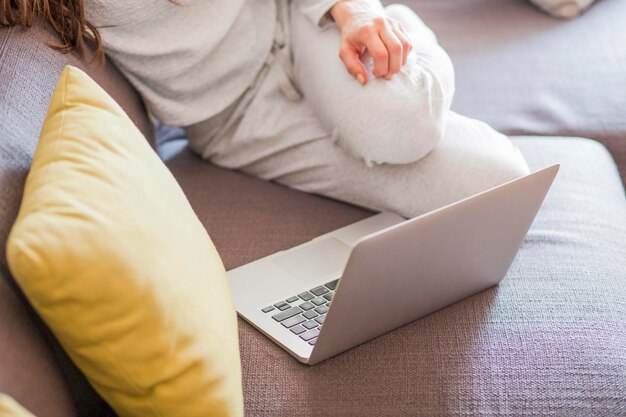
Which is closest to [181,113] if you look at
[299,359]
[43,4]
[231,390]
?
[43,4]

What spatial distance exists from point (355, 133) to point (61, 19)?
1.46ft

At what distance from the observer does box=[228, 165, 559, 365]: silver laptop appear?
2.91ft

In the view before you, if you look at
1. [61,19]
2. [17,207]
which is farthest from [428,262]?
[61,19]

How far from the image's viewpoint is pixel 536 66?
5.45ft

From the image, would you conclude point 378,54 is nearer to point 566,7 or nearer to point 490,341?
point 490,341

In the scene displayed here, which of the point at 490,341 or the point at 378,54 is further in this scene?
the point at 378,54

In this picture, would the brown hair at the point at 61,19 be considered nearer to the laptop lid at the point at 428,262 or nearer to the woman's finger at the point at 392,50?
Answer: the woman's finger at the point at 392,50

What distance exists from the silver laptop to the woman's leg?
18cm

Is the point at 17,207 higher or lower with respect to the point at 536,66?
higher

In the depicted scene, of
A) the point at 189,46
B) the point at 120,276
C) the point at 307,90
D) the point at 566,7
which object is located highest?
the point at 120,276

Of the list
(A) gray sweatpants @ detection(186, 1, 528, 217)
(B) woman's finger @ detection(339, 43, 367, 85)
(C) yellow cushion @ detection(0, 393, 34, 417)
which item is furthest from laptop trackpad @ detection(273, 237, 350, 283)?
(C) yellow cushion @ detection(0, 393, 34, 417)

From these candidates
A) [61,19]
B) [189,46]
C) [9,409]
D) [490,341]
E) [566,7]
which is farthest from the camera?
[566,7]

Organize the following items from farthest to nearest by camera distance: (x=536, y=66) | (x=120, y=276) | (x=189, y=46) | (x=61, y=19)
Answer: (x=536, y=66), (x=189, y=46), (x=61, y=19), (x=120, y=276)

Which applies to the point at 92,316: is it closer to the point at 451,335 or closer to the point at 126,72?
the point at 451,335
